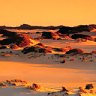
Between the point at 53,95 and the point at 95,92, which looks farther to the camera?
the point at 95,92

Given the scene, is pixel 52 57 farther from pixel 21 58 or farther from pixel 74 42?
pixel 74 42

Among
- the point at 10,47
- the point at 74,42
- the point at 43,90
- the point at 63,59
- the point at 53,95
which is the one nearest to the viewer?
the point at 53,95

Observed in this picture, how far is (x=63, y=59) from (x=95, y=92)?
9856mm

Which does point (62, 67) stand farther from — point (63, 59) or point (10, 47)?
point (10, 47)

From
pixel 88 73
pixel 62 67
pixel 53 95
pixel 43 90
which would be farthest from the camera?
pixel 62 67

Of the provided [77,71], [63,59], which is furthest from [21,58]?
[77,71]

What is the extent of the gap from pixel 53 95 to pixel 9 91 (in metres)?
1.56

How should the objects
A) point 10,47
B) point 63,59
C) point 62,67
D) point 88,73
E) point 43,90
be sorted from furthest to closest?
point 10,47 < point 63,59 < point 62,67 < point 88,73 < point 43,90

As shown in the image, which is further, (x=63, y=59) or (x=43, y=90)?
(x=63, y=59)

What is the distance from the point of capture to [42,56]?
24750 mm

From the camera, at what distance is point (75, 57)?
23.9m

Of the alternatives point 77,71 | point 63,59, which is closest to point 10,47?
point 63,59

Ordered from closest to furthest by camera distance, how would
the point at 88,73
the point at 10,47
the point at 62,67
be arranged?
the point at 88,73
the point at 62,67
the point at 10,47

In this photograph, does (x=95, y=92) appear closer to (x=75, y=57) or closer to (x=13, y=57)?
(x=75, y=57)
